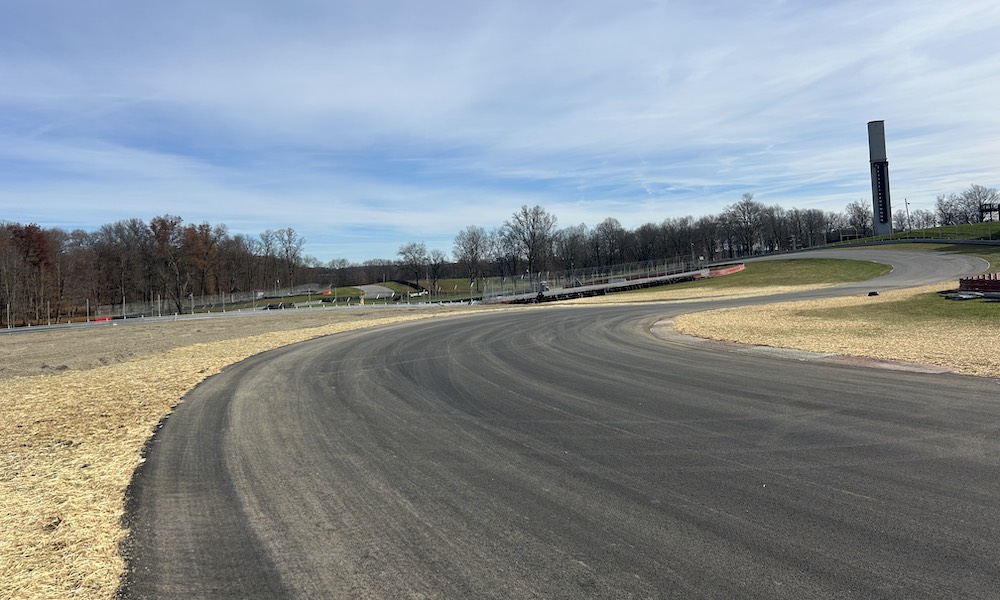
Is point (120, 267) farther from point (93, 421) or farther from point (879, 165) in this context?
point (879, 165)

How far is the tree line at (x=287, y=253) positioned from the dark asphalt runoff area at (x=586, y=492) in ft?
235

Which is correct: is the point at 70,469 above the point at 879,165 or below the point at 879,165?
below

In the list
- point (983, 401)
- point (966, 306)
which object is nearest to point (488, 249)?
point (966, 306)

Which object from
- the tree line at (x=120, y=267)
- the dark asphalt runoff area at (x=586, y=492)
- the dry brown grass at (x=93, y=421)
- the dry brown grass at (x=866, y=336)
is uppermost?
the tree line at (x=120, y=267)

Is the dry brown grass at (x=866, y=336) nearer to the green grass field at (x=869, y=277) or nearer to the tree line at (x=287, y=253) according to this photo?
the green grass field at (x=869, y=277)

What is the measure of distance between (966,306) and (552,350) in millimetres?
16413

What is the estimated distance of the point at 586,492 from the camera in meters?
4.67

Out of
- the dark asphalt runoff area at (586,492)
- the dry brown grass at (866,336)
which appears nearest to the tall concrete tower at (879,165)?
the dry brown grass at (866,336)

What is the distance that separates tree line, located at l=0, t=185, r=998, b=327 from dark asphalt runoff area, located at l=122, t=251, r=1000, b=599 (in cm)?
7156

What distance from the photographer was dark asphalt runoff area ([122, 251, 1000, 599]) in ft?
10.9

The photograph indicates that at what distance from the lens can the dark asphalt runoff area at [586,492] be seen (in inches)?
131

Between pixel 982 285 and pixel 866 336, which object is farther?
pixel 982 285

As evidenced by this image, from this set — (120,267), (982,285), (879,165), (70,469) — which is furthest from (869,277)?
(120,267)

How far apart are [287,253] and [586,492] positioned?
5079 inches
